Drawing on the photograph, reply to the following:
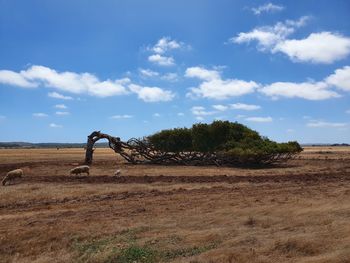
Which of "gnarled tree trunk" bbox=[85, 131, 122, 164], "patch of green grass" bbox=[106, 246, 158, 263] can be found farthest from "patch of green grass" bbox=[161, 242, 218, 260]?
"gnarled tree trunk" bbox=[85, 131, 122, 164]

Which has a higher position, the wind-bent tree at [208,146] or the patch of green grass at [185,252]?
the wind-bent tree at [208,146]

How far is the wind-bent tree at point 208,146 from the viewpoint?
44178mm

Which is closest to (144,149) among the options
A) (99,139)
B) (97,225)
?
(99,139)

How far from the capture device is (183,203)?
17984mm

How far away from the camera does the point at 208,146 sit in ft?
160

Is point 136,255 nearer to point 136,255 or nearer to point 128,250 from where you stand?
point 136,255

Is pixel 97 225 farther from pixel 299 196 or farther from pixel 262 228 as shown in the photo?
pixel 299 196

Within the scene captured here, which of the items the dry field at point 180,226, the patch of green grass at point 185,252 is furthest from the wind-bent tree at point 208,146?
the patch of green grass at point 185,252

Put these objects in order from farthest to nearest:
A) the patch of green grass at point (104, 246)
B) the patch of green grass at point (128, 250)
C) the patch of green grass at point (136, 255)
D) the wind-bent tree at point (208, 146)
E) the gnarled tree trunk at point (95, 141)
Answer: the gnarled tree trunk at point (95, 141), the wind-bent tree at point (208, 146), the patch of green grass at point (104, 246), the patch of green grass at point (128, 250), the patch of green grass at point (136, 255)

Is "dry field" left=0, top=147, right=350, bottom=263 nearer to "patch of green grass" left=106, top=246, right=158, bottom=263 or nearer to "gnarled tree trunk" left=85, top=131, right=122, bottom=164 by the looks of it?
"patch of green grass" left=106, top=246, right=158, bottom=263

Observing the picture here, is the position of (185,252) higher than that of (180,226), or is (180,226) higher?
(180,226)

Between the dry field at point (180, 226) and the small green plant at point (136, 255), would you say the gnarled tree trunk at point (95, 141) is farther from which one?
the small green plant at point (136, 255)

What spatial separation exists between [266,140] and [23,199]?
29.6m

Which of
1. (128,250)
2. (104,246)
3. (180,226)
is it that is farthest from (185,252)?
(180,226)
